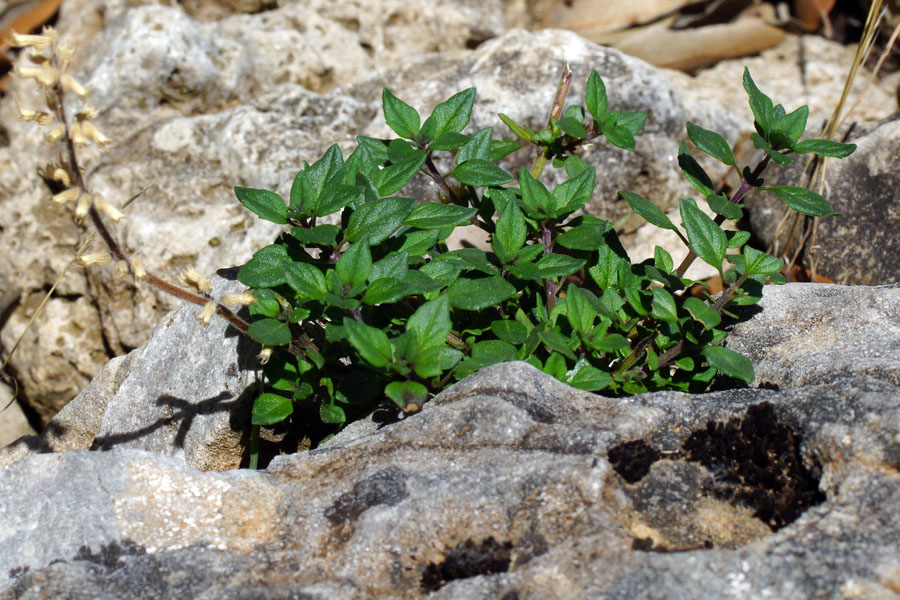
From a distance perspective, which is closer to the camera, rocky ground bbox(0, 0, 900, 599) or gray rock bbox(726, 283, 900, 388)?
rocky ground bbox(0, 0, 900, 599)

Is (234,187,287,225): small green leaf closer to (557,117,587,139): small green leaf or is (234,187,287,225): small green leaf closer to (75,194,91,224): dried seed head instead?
(75,194,91,224): dried seed head

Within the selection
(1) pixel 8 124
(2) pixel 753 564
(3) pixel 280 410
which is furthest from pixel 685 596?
(1) pixel 8 124

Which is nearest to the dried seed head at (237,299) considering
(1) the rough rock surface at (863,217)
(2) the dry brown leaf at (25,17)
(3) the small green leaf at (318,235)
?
(3) the small green leaf at (318,235)

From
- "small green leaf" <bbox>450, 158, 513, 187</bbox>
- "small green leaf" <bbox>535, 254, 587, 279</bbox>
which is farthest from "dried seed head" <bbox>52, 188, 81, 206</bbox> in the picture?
"small green leaf" <bbox>535, 254, 587, 279</bbox>

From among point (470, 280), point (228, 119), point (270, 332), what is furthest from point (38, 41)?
point (228, 119)

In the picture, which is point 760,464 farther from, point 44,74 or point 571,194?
point 44,74

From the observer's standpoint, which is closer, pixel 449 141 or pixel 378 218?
pixel 378 218

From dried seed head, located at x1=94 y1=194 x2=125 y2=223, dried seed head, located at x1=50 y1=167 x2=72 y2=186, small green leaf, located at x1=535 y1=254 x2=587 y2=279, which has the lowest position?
small green leaf, located at x1=535 y1=254 x2=587 y2=279
